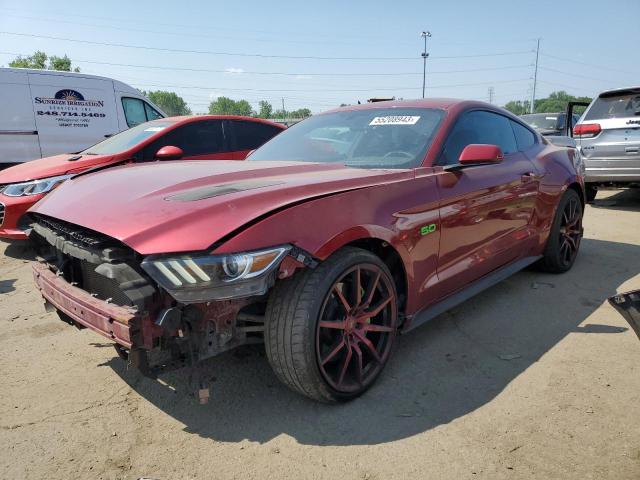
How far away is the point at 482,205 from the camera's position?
10.4 feet

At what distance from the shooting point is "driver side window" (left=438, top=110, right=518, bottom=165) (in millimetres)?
3082

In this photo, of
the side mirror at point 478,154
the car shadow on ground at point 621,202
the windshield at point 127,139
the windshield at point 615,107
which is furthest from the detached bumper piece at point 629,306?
the car shadow on ground at point 621,202

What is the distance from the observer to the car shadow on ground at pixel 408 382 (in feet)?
7.43

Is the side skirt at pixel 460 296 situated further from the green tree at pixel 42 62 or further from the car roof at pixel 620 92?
the green tree at pixel 42 62

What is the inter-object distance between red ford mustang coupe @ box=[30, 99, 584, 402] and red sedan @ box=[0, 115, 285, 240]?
1901 mm

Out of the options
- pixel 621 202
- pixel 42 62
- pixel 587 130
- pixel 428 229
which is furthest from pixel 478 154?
pixel 42 62

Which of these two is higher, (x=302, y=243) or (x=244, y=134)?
(x=244, y=134)

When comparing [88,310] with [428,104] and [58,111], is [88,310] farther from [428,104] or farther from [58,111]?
[58,111]

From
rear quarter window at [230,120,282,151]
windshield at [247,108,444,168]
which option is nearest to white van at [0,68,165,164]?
rear quarter window at [230,120,282,151]

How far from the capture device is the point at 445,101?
3400 millimetres

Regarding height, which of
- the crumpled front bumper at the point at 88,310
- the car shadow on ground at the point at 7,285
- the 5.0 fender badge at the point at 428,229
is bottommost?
the car shadow on ground at the point at 7,285

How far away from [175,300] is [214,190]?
0.61 meters

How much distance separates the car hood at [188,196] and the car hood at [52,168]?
2605 mm

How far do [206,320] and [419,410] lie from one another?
116 centimetres
